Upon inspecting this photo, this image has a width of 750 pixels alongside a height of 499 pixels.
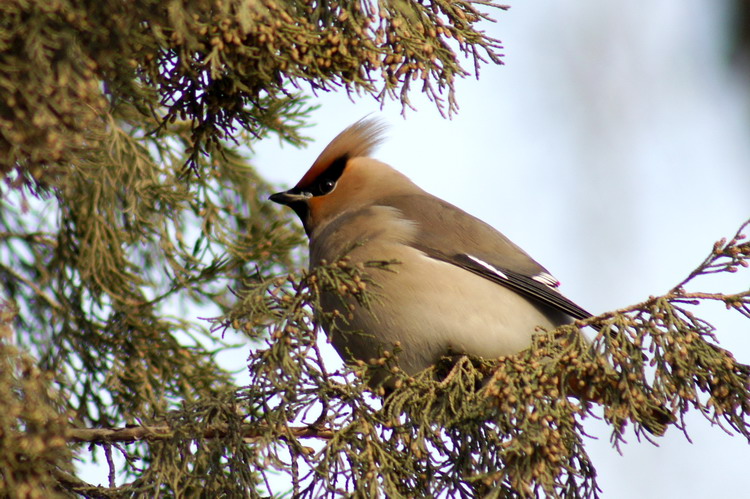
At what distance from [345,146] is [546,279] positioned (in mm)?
1140

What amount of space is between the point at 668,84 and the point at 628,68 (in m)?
0.56

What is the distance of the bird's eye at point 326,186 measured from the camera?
441cm

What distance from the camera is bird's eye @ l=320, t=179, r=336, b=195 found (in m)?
4.41

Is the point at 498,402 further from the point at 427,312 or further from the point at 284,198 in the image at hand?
the point at 284,198

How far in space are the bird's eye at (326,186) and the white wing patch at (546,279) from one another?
1074 millimetres

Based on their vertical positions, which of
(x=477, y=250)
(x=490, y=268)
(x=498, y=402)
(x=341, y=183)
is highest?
(x=341, y=183)

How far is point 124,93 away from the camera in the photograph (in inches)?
100

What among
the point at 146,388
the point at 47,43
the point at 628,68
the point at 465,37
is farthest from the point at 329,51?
the point at 628,68

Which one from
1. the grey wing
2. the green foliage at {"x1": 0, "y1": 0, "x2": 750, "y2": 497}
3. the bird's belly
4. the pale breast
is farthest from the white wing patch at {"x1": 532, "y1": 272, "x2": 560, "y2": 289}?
the green foliage at {"x1": 0, "y1": 0, "x2": 750, "y2": 497}

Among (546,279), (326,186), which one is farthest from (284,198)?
(546,279)

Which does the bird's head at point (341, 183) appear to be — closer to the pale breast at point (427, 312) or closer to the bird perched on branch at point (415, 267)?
the bird perched on branch at point (415, 267)

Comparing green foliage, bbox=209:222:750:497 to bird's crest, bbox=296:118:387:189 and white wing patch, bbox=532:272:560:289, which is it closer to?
white wing patch, bbox=532:272:560:289

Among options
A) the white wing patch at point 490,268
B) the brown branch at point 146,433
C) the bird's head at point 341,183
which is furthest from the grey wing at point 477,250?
the brown branch at point 146,433

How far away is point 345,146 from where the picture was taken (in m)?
4.42
